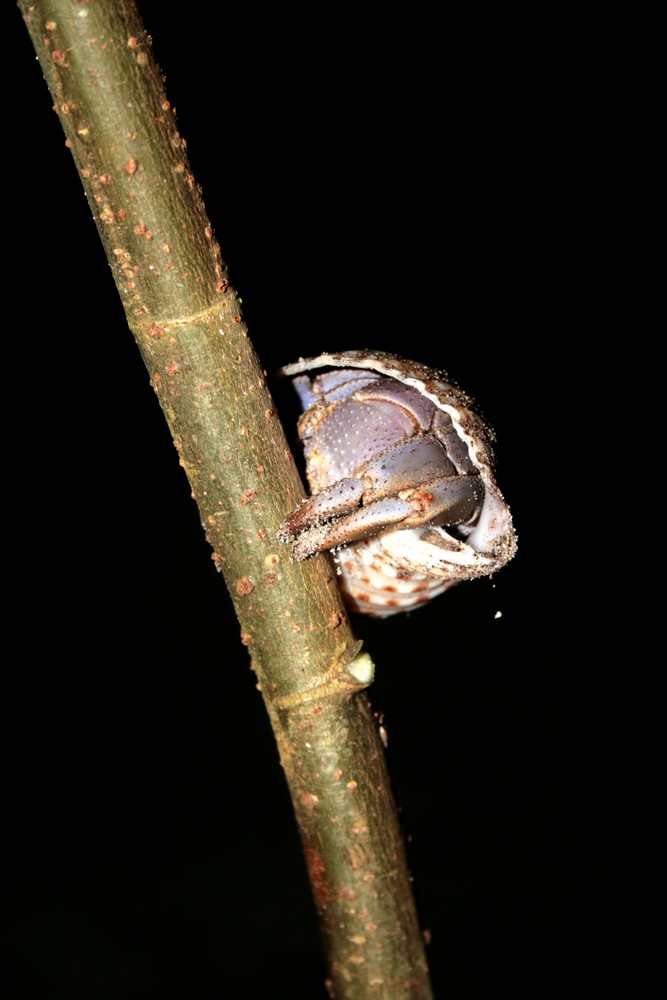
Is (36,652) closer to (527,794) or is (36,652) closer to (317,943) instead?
(317,943)

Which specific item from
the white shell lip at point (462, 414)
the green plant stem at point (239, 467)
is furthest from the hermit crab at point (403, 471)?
the green plant stem at point (239, 467)

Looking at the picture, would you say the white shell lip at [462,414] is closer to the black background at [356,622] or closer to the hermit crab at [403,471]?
the hermit crab at [403,471]

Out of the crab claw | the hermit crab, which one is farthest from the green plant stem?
the hermit crab

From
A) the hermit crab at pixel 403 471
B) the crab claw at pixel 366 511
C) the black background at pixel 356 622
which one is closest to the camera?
the crab claw at pixel 366 511

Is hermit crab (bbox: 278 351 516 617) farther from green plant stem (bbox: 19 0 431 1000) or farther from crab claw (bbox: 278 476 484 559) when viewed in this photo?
green plant stem (bbox: 19 0 431 1000)

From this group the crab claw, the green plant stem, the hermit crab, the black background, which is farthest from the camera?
the black background

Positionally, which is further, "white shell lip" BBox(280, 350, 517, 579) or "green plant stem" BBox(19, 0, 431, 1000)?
"white shell lip" BBox(280, 350, 517, 579)
